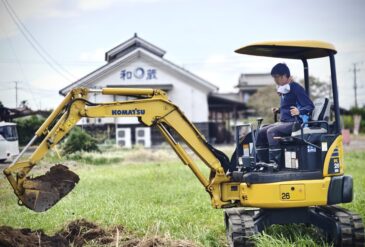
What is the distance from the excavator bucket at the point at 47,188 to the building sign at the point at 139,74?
20.6m

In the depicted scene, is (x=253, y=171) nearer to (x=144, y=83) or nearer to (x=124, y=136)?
(x=124, y=136)

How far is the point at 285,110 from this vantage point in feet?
21.2

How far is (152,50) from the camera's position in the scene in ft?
98.5

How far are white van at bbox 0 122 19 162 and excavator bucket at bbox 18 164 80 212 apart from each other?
221 cm

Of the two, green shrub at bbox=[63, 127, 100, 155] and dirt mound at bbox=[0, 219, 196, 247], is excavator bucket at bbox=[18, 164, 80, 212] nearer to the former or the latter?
dirt mound at bbox=[0, 219, 196, 247]

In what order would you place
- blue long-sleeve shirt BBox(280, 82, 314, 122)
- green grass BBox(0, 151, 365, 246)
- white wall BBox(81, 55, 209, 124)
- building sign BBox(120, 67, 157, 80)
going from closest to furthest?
blue long-sleeve shirt BBox(280, 82, 314, 122) < green grass BBox(0, 151, 365, 246) < building sign BBox(120, 67, 157, 80) < white wall BBox(81, 55, 209, 124)

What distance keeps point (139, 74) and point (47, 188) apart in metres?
21.3

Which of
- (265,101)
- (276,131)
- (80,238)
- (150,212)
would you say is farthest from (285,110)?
(265,101)

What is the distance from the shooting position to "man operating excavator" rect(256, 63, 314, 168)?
6.29 metres

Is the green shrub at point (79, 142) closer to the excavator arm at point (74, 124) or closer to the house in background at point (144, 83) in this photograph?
the house in background at point (144, 83)

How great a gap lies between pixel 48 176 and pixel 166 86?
21.6m

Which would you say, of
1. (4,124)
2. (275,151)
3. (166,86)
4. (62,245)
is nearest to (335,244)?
(275,151)

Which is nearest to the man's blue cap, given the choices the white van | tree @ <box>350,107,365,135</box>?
the white van

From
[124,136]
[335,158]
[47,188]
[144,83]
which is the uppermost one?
[144,83]
